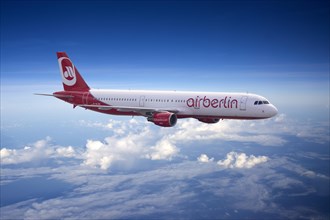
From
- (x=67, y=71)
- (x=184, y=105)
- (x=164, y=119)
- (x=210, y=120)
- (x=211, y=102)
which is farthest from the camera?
(x=67, y=71)

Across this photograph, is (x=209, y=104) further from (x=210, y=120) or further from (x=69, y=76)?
(x=69, y=76)

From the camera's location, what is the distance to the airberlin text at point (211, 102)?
48.4 metres

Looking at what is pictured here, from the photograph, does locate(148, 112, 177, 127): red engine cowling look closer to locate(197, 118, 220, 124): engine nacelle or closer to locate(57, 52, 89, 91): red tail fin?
locate(197, 118, 220, 124): engine nacelle

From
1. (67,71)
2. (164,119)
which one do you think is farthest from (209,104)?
(67,71)

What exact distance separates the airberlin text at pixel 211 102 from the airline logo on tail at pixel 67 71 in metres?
24.4

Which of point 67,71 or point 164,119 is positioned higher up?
point 67,71

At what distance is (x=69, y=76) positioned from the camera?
62844 millimetres

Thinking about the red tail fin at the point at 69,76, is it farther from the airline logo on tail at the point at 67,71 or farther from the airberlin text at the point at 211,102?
the airberlin text at the point at 211,102

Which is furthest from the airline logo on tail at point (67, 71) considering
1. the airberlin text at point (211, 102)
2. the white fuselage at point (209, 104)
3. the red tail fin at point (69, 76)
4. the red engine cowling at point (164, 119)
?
the airberlin text at point (211, 102)

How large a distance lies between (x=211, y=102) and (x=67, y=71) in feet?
95.9

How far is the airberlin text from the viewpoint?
4844cm

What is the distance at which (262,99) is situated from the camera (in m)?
48.3

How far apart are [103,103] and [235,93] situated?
22460mm

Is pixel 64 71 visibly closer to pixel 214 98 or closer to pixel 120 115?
pixel 120 115
